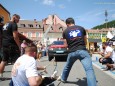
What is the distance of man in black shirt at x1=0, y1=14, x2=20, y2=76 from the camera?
8375 mm

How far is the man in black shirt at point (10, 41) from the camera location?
330 inches

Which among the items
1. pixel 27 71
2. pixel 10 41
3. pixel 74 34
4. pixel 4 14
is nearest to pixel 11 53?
pixel 10 41

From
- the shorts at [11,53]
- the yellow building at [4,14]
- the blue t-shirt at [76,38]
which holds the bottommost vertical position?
the shorts at [11,53]

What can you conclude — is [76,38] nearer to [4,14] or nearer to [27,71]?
[27,71]

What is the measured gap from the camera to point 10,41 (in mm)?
8477

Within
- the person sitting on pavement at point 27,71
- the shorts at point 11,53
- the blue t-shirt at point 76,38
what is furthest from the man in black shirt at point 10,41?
the person sitting on pavement at point 27,71

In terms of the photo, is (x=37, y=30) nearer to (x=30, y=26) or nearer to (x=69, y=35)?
(x=30, y=26)

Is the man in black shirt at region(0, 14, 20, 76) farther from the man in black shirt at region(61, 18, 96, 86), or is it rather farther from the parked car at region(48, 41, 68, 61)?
the parked car at region(48, 41, 68, 61)

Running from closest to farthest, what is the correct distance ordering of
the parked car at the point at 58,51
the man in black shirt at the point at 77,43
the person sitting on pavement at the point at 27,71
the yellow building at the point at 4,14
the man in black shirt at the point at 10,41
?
the person sitting on pavement at the point at 27,71 < the man in black shirt at the point at 77,43 < the man in black shirt at the point at 10,41 < the parked car at the point at 58,51 < the yellow building at the point at 4,14

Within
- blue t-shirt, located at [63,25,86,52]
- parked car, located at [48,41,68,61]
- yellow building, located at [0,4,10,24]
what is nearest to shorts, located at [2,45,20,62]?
blue t-shirt, located at [63,25,86,52]

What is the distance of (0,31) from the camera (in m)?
9.68

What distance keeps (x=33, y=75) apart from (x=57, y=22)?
315ft

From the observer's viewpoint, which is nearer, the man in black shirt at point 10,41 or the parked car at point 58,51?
the man in black shirt at point 10,41

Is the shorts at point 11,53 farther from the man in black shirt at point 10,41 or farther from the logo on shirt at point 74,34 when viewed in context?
the logo on shirt at point 74,34
